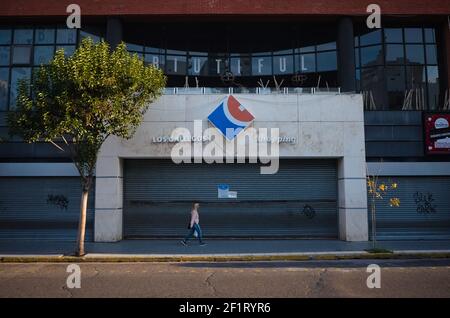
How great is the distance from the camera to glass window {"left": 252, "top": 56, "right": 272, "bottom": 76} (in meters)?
20.7

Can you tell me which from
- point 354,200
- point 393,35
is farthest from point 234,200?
point 393,35

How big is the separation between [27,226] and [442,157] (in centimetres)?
1805

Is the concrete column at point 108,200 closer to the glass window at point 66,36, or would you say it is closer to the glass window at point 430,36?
the glass window at point 66,36

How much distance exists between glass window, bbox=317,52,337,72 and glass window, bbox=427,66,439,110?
4348mm

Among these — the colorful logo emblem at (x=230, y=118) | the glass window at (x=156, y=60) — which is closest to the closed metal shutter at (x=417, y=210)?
the colorful logo emblem at (x=230, y=118)

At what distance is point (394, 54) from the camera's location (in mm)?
19547

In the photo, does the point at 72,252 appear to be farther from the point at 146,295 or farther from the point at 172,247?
the point at 146,295

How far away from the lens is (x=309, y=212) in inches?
693

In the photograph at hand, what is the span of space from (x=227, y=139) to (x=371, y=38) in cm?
894

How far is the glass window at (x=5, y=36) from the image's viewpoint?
19438 mm

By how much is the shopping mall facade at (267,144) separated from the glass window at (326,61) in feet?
1.71

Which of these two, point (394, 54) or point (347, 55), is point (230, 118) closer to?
point (347, 55)
